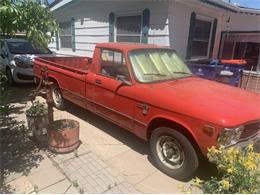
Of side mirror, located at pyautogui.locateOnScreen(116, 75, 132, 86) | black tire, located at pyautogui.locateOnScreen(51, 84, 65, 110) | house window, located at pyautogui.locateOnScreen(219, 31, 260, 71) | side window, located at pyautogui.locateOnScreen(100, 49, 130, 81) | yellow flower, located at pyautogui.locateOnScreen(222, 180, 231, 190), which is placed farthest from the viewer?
house window, located at pyautogui.locateOnScreen(219, 31, 260, 71)

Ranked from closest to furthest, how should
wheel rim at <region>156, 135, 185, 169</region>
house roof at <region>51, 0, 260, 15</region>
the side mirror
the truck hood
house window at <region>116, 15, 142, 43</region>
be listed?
the truck hood, wheel rim at <region>156, 135, 185, 169</region>, the side mirror, house roof at <region>51, 0, 260, 15</region>, house window at <region>116, 15, 142, 43</region>

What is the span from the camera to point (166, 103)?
128 inches

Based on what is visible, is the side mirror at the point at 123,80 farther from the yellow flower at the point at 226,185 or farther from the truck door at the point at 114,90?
the yellow flower at the point at 226,185

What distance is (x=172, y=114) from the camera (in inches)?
125

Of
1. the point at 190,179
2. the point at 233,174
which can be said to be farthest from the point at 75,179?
the point at 233,174

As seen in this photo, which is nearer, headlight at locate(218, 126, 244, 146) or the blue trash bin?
headlight at locate(218, 126, 244, 146)

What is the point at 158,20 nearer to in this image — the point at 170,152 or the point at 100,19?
the point at 100,19

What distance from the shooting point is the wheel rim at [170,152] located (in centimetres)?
334

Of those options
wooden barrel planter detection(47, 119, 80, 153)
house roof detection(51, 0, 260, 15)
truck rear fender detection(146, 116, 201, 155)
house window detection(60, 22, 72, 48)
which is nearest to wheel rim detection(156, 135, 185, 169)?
truck rear fender detection(146, 116, 201, 155)

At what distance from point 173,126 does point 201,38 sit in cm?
568

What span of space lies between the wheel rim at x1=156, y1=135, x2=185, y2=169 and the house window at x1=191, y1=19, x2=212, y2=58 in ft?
16.5

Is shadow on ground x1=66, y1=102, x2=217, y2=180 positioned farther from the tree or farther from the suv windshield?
the tree

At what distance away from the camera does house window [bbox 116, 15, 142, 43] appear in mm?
7285

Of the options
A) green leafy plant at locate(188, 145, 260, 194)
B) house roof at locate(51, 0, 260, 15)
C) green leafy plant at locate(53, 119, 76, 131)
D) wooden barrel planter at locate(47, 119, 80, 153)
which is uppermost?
house roof at locate(51, 0, 260, 15)
